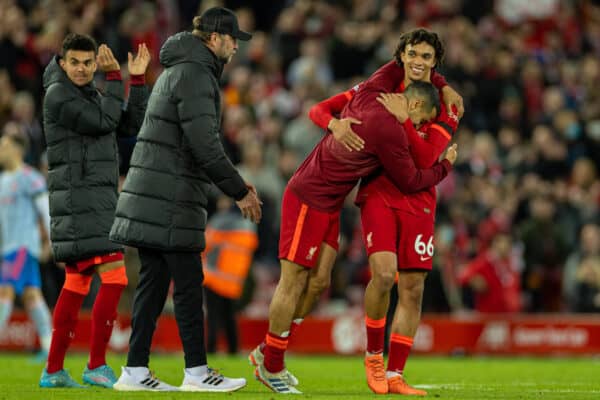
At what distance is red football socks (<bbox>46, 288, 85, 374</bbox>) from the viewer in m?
9.83

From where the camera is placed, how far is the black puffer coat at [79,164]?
9.70 m

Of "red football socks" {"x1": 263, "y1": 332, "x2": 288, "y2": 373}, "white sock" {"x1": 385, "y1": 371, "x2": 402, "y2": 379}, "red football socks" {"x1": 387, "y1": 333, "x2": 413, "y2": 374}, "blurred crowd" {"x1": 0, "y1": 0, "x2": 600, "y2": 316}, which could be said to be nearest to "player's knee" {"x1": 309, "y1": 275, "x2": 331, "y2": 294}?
"red football socks" {"x1": 263, "y1": 332, "x2": 288, "y2": 373}

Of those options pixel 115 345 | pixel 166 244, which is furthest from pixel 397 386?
pixel 115 345

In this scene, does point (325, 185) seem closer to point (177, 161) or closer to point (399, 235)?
point (399, 235)

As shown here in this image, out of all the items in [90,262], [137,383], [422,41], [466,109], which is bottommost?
[137,383]

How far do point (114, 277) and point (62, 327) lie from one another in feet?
1.78

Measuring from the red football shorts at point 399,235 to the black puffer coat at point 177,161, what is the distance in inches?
39.4

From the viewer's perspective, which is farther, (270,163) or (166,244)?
(270,163)

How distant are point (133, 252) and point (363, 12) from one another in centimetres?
782

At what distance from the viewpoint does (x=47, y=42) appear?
767 inches

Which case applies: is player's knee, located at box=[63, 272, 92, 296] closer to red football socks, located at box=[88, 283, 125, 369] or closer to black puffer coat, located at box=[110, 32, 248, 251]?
red football socks, located at box=[88, 283, 125, 369]

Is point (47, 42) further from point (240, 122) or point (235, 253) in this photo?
point (235, 253)

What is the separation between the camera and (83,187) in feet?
32.1

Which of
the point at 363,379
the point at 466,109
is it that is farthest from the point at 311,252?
the point at 466,109
